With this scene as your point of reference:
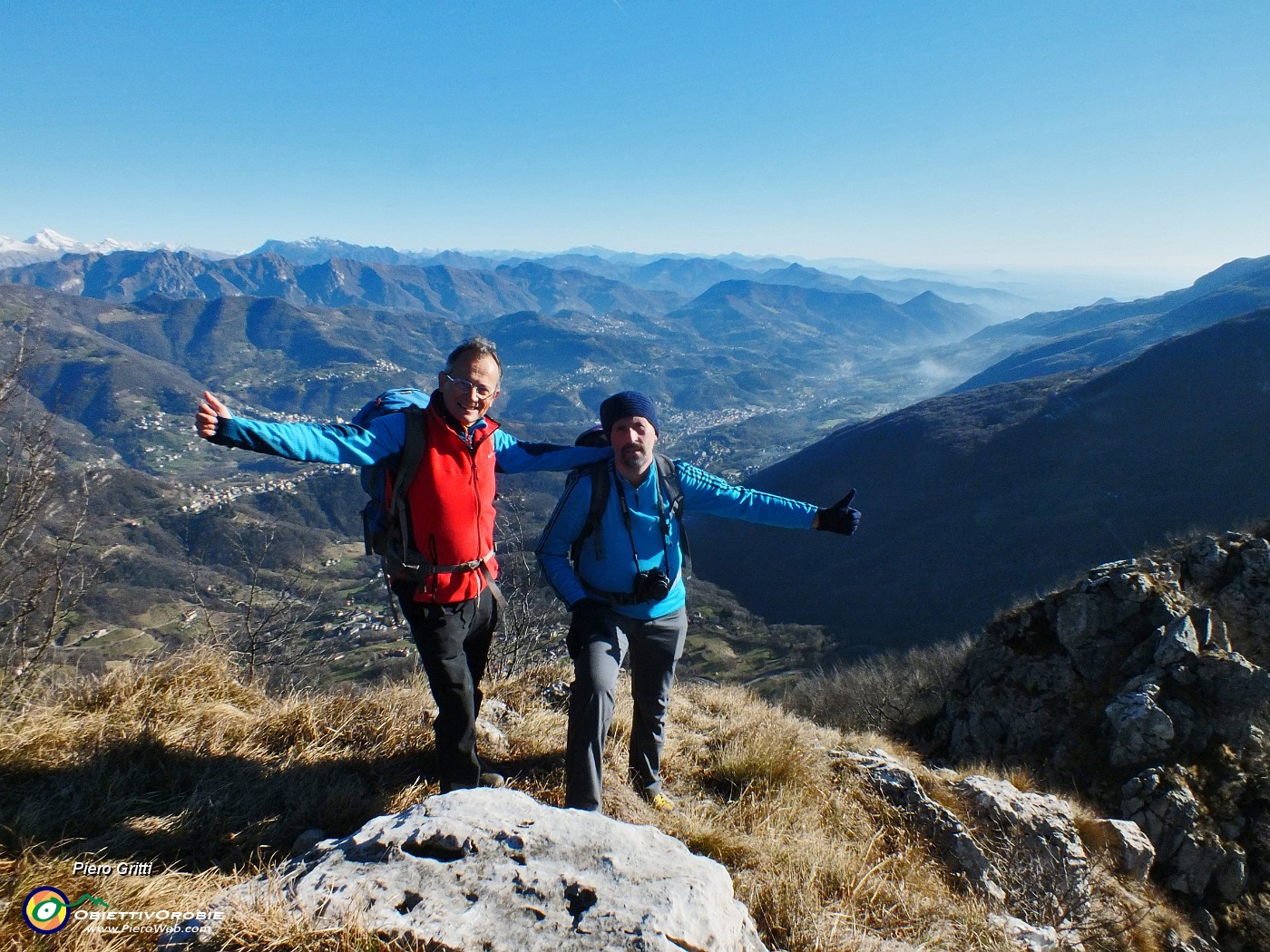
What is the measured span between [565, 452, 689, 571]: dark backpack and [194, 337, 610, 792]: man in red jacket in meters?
0.61

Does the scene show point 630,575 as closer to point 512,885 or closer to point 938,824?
point 512,885

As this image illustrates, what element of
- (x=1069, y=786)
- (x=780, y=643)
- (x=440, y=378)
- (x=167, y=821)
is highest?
(x=440, y=378)

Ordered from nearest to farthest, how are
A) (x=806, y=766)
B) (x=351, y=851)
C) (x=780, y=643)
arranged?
(x=351, y=851), (x=806, y=766), (x=780, y=643)

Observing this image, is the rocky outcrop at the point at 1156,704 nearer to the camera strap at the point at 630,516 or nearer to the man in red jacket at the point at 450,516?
the camera strap at the point at 630,516

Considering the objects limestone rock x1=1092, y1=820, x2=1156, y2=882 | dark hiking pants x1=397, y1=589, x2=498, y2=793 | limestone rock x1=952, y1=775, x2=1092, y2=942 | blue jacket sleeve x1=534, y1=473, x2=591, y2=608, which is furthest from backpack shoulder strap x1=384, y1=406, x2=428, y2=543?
limestone rock x1=1092, y1=820, x2=1156, y2=882

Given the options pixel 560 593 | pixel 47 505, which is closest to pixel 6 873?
pixel 560 593

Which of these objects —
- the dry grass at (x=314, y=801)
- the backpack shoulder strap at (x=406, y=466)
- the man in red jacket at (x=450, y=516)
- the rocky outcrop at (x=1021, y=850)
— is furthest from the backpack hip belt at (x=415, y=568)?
the rocky outcrop at (x=1021, y=850)

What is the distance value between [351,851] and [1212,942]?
7.67 meters

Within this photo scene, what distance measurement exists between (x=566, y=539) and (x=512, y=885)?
202 cm

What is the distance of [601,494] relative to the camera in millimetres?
4008

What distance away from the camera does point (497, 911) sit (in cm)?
231

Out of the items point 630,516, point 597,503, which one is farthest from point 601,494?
point 630,516

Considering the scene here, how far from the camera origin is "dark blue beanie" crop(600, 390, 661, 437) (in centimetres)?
413

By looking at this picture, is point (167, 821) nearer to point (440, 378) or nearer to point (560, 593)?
point (560, 593)
